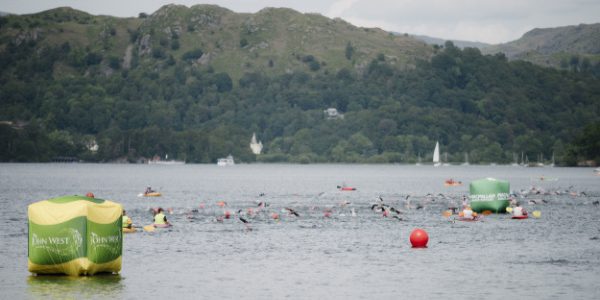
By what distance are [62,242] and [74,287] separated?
2.08 metres

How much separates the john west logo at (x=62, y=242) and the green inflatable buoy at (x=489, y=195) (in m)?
55.1

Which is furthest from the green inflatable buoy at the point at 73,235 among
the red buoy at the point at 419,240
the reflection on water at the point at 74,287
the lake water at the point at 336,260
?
the red buoy at the point at 419,240

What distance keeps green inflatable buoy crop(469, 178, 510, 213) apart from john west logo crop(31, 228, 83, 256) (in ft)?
181

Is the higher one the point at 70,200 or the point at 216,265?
the point at 70,200

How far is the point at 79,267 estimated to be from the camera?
153ft

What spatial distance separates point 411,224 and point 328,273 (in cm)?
3440

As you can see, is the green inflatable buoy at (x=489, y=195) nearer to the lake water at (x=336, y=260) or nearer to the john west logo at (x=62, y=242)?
the lake water at (x=336, y=260)

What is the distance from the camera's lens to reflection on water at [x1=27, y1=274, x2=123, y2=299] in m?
44.0

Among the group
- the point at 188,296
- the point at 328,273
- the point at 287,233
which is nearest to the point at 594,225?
the point at 287,233

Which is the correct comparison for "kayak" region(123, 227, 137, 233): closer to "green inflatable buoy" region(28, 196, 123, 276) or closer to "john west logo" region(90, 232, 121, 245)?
"green inflatable buoy" region(28, 196, 123, 276)

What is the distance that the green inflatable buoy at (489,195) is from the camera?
9400cm

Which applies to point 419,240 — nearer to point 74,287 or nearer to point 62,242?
point 74,287

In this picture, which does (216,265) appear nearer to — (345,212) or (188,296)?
(188,296)

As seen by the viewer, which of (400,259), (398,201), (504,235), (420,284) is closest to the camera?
(420,284)
